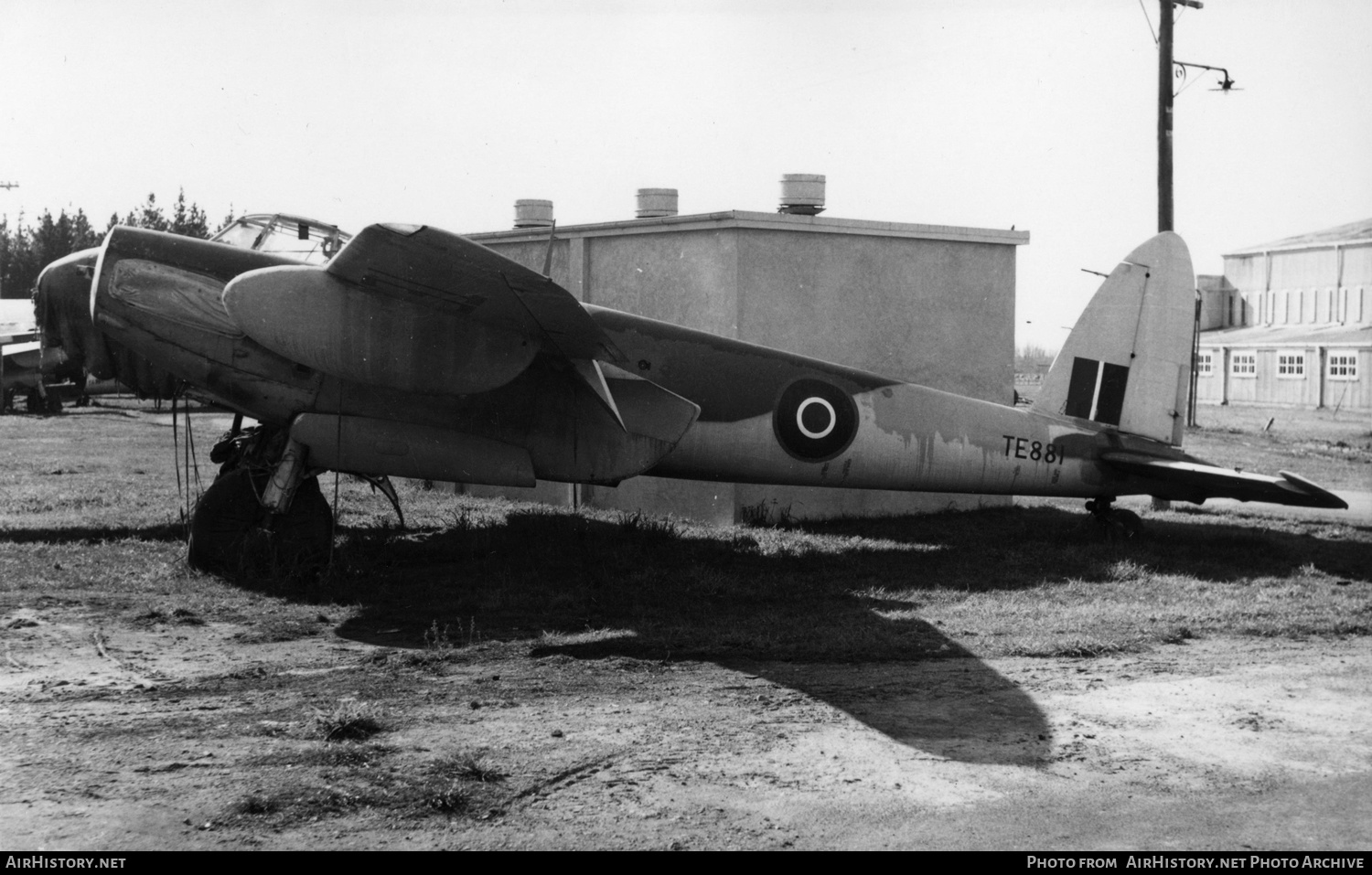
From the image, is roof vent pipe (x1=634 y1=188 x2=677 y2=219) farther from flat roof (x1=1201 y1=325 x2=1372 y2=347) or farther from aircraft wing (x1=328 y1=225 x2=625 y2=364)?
flat roof (x1=1201 y1=325 x2=1372 y2=347)

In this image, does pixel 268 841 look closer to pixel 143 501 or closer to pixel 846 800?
pixel 846 800

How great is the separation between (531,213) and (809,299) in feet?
15.8

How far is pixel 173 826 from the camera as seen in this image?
4.47m

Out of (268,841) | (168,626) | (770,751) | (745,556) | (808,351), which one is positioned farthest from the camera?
(808,351)

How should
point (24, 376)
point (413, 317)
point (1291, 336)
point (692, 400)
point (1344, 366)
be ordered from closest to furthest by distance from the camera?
point (413, 317), point (692, 400), point (24, 376), point (1344, 366), point (1291, 336)

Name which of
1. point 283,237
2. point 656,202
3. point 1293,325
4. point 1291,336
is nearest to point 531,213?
point 656,202

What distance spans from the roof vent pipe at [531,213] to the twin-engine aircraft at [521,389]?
5925mm

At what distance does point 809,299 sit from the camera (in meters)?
13.7

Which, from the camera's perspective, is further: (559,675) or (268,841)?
(559,675)

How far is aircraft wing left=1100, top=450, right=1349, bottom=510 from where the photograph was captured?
10742 millimetres

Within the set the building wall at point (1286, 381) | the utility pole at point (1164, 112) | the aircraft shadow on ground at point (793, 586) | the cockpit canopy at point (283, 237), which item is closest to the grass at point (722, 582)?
the aircraft shadow on ground at point (793, 586)

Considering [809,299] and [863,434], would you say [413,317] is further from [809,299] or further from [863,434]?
[809,299]

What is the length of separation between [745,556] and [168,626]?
4.87 metres

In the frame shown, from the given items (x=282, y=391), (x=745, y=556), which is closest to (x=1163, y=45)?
(x=745, y=556)
